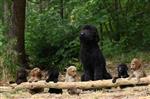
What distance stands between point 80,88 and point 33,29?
10.00m

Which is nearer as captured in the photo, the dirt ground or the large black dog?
the dirt ground

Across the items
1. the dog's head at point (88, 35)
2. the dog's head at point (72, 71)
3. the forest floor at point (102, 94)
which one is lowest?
the forest floor at point (102, 94)

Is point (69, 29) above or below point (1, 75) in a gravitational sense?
above

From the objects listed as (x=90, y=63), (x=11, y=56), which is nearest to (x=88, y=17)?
(x=11, y=56)

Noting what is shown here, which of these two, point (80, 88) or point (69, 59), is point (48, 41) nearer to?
point (69, 59)

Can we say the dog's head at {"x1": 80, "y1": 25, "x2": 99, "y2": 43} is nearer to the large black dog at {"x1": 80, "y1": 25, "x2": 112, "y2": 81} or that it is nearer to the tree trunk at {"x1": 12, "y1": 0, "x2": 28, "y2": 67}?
the large black dog at {"x1": 80, "y1": 25, "x2": 112, "y2": 81}

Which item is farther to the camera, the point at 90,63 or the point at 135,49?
the point at 135,49

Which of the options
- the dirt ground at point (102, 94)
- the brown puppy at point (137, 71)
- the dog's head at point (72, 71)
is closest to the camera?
the dirt ground at point (102, 94)

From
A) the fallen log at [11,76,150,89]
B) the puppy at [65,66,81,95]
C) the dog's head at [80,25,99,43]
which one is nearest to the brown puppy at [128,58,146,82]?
the fallen log at [11,76,150,89]

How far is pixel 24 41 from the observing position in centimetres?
1923

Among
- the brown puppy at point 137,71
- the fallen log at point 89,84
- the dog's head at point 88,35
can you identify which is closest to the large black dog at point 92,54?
the dog's head at point 88,35

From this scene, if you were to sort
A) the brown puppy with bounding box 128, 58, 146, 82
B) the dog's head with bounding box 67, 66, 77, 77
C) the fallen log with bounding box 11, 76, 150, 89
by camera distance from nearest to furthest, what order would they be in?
1. the fallen log with bounding box 11, 76, 150, 89
2. the brown puppy with bounding box 128, 58, 146, 82
3. the dog's head with bounding box 67, 66, 77, 77

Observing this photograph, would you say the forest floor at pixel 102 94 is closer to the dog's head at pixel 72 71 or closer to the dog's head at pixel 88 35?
the dog's head at pixel 72 71

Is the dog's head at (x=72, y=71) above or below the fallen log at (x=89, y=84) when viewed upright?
above
